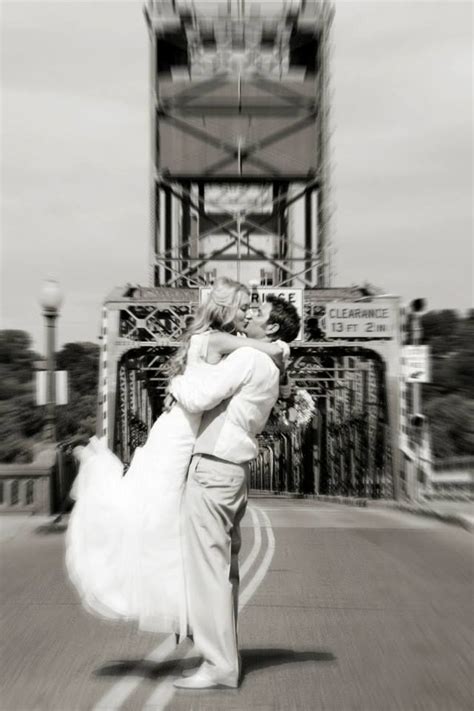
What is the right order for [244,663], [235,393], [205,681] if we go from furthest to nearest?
[244,663]
[235,393]
[205,681]

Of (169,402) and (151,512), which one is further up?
(169,402)

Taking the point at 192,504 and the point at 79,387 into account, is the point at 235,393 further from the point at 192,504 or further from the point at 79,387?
the point at 79,387

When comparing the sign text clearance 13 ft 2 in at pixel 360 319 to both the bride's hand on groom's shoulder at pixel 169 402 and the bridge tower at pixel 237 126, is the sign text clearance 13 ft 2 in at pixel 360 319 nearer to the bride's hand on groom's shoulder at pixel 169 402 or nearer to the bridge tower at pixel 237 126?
the bridge tower at pixel 237 126

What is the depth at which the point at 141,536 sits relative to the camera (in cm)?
548

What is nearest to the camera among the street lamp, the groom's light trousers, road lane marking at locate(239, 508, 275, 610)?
the groom's light trousers

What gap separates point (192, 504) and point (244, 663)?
1.19m

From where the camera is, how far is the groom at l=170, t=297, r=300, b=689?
213 inches

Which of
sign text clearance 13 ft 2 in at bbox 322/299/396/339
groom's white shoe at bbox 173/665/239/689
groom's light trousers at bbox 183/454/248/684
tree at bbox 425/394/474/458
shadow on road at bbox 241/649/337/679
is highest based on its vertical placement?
sign text clearance 13 ft 2 in at bbox 322/299/396/339

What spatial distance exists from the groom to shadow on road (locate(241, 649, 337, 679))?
711 mm

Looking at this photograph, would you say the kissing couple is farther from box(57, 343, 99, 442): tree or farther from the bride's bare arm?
box(57, 343, 99, 442): tree

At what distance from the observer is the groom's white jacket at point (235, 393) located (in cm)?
550

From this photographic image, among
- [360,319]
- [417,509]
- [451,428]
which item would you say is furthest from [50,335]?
[451,428]

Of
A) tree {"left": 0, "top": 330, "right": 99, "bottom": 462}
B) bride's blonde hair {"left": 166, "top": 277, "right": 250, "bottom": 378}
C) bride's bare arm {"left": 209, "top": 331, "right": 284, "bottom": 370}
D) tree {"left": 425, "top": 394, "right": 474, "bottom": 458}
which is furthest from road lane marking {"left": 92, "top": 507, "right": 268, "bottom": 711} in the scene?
tree {"left": 425, "top": 394, "right": 474, "bottom": 458}

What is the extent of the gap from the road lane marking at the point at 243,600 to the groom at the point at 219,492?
10cm
